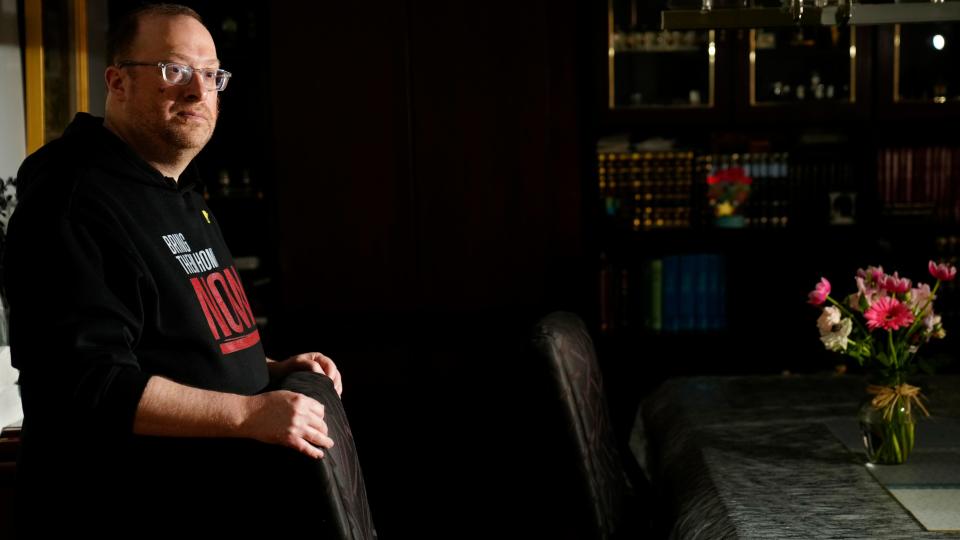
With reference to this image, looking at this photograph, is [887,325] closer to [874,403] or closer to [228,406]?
[874,403]

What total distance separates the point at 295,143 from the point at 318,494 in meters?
2.68

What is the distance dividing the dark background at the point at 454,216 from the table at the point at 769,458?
113cm

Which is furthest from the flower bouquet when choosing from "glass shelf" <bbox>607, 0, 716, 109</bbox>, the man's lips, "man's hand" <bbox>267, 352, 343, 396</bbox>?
"glass shelf" <bbox>607, 0, 716, 109</bbox>

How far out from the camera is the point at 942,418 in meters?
2.38

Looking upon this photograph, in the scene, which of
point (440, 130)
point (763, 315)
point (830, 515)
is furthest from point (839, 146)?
point (830, 515)

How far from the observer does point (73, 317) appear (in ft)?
4.66

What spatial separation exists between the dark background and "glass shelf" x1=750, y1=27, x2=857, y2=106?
2.4 inches

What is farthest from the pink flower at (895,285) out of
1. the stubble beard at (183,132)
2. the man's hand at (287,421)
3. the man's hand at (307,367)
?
the stubble beard at (183,132)

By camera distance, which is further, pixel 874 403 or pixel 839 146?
pixel 839 146

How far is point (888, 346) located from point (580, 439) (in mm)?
625

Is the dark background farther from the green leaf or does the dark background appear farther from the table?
the green leaf

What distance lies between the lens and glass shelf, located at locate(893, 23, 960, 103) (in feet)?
Answer: 12.6

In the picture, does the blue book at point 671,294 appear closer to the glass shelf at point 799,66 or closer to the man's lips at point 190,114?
the glass shelf at point 799,66

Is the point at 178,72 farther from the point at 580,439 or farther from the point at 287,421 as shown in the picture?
the point at 580,439
